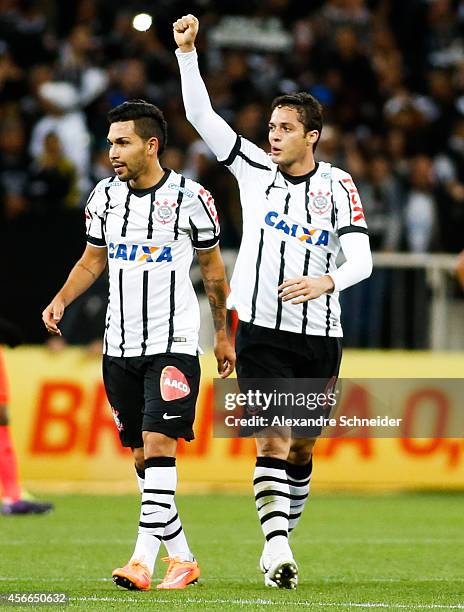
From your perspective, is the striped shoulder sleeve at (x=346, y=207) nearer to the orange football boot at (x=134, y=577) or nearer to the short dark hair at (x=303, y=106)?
the short dark hair at (x=303, y=106)

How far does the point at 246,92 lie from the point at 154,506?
998 cm

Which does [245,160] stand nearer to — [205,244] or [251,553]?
[205,244]

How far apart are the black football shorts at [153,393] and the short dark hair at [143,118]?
1.07 metres

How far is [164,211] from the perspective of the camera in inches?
273

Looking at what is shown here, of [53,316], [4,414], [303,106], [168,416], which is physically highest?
[303,106]

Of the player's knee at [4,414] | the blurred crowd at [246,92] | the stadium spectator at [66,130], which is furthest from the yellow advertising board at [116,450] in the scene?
the player's knee at [4,414]

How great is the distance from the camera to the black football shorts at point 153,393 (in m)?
6.77

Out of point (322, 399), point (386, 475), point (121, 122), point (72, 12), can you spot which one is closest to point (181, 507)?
point (386, 475)

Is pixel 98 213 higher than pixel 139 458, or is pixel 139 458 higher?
pixel 98 213

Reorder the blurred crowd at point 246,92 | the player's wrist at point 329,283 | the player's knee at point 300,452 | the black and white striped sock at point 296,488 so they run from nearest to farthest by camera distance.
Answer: the player's wrist at point 329,283 < the player's knee at point 300,452 < the black and white striped sock at point 296,488 < the blurred crowd at point 246,92

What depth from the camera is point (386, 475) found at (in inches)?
506

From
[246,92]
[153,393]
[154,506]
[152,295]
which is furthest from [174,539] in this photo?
[246,92]

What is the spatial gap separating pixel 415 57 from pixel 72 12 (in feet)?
14.3

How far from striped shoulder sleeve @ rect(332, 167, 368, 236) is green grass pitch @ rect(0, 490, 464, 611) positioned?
1773mm
